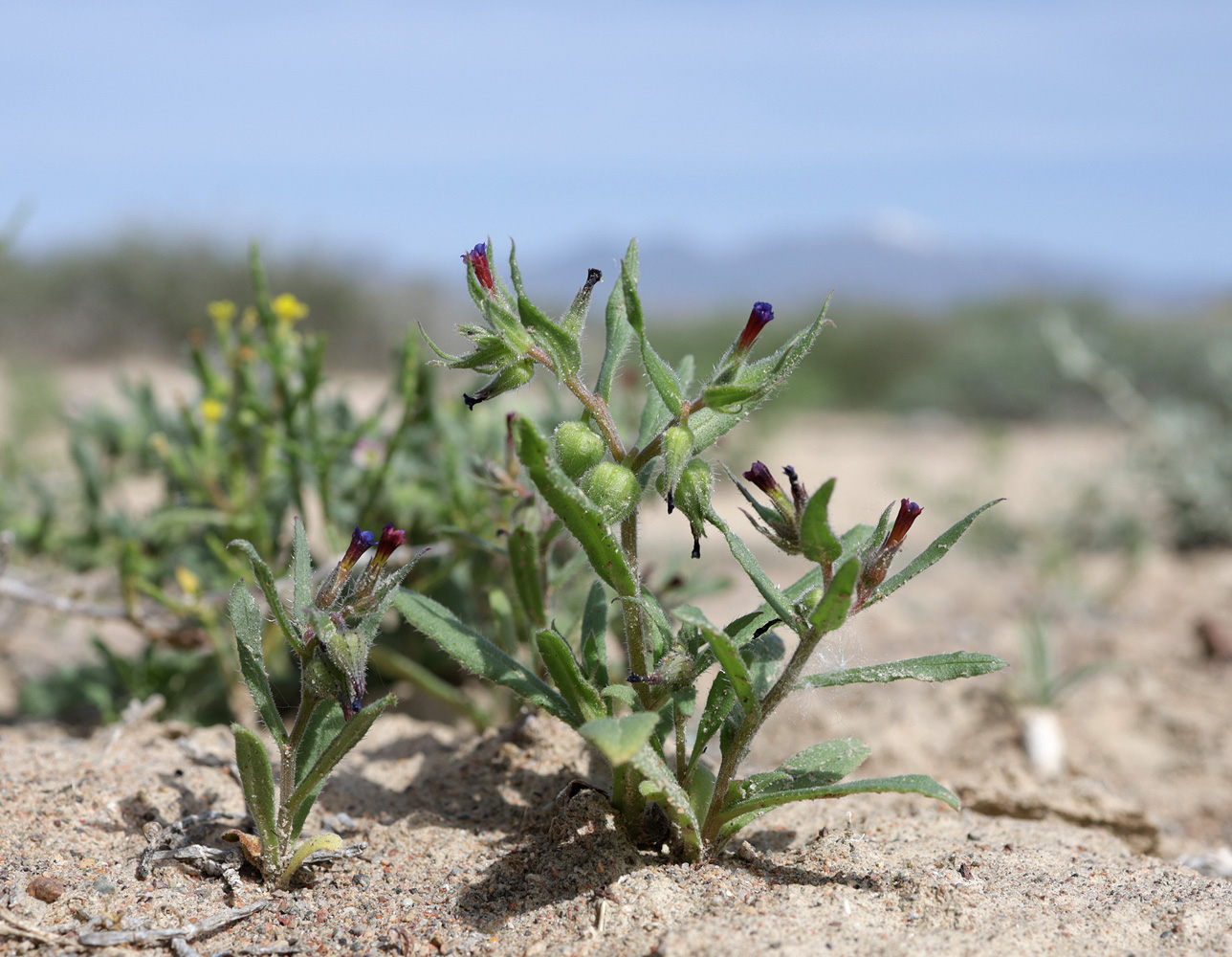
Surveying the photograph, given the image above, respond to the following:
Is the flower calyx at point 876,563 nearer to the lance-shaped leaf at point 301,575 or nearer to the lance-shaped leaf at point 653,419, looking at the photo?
the lance-shaped leaf at point 653,419

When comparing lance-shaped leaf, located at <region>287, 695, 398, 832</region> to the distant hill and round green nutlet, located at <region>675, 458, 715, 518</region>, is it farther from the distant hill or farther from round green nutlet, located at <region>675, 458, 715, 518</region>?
the distant hill

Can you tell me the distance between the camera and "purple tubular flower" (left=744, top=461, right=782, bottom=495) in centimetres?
143

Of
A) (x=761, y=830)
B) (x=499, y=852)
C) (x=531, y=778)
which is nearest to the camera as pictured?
(x=499, y=852)

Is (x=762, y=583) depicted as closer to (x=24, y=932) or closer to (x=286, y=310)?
(x=24, y=932)

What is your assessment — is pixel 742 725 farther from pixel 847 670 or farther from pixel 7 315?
pixel 7 315

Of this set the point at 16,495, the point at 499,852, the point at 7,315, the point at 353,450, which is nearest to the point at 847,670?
the point at 499,852

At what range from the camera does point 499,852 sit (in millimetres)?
1843

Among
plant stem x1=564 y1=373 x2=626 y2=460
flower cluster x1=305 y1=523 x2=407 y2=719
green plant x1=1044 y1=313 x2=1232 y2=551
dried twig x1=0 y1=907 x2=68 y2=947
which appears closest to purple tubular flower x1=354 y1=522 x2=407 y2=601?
flower cluster x1=305 y1=523 x2=407 y2=719

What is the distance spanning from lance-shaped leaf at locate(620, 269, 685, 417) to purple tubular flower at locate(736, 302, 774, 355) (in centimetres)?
12

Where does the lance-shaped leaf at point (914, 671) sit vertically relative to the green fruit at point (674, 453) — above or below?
below

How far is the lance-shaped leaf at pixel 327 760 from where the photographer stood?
5.13 ft

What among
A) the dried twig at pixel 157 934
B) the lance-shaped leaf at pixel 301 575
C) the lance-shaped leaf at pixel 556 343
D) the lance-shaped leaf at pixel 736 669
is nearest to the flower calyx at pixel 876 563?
the lance-shaped leaf at pixel 736 669

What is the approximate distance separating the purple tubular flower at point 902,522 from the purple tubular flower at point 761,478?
0.62ft

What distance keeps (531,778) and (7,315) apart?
1908cm
